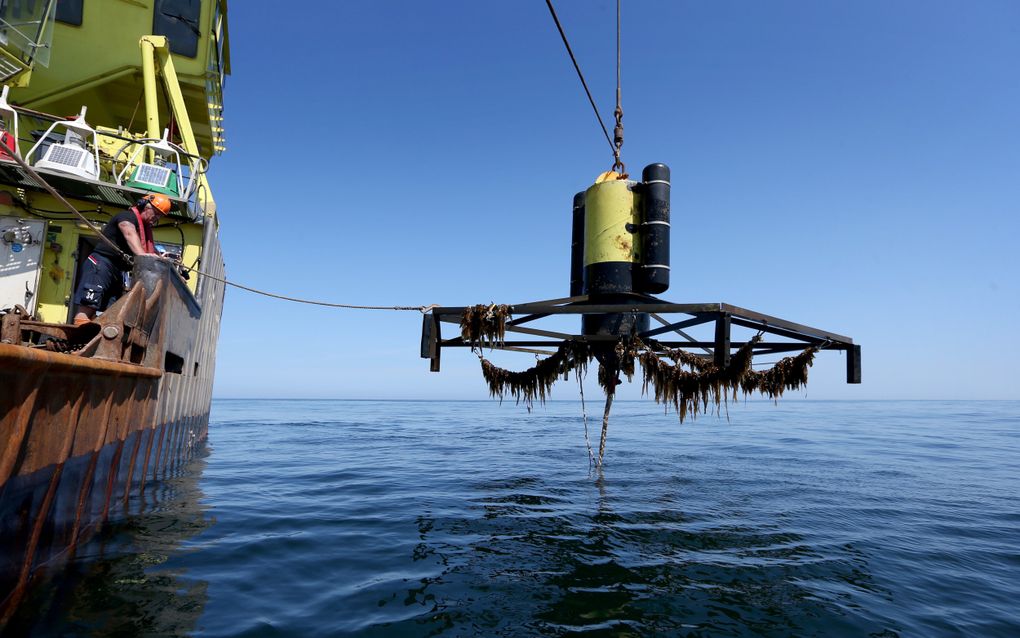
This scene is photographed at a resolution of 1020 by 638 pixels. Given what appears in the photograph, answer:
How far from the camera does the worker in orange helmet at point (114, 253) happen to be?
23.4 ft

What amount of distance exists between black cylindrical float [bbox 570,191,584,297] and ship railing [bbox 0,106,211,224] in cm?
838

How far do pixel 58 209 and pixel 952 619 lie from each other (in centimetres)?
1678

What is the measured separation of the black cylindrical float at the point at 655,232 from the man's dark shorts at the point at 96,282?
7610 mm

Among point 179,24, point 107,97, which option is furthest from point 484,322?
point 107,97

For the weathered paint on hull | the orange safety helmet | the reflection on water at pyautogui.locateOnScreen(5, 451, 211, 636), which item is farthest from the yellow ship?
the orange safety helmet

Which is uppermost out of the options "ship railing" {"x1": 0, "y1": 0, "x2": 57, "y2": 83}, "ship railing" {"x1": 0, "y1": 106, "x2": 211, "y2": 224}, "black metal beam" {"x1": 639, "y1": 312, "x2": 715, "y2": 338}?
"ship railing" {"x1": 0, "y1": 0, "x2": 57, "y2": 83}

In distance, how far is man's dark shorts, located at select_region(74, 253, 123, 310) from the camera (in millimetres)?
7125

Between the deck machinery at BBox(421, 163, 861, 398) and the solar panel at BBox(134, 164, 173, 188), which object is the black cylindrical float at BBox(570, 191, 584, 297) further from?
the solar panel at BBox(134, 164, 173, 188)

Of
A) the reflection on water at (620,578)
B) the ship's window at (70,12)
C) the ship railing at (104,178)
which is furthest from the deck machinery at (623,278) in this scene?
the ship's window at (70,12)

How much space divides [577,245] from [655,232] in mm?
1892

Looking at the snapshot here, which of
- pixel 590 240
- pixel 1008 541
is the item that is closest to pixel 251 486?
pixel 590 240

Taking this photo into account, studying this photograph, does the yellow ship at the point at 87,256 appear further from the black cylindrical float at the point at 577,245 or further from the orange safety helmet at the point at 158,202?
the black cylindrical float at the point at 577,245

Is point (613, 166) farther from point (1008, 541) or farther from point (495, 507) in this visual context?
point (1008, 541)

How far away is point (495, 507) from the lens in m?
8.86
